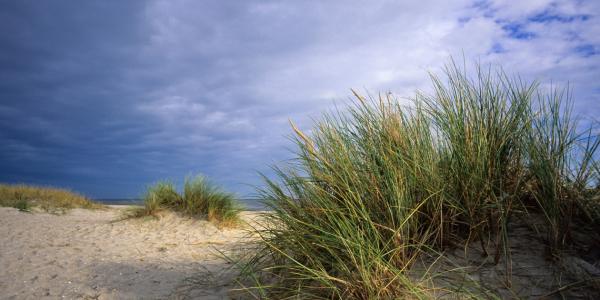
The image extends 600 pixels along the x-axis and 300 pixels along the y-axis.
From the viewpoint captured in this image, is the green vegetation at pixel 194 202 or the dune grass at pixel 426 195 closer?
the dune grass at pixel 426 195

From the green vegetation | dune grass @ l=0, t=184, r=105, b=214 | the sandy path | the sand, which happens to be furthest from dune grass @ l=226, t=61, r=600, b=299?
dune grass @ l=0, t=184, r=105, b=214

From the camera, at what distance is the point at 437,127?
96.7 inches

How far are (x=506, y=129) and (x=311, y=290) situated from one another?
1.81 metres

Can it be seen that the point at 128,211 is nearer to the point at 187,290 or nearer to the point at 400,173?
the point at 187,290

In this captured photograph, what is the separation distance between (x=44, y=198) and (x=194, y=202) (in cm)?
743

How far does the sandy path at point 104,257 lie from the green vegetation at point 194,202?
27 cm

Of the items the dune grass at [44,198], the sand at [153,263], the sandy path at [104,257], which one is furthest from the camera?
the dune grass at [44,198]

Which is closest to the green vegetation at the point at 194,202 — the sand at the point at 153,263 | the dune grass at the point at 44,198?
the sand at the point at 153,263

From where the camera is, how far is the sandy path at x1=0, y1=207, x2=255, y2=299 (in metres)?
2.97

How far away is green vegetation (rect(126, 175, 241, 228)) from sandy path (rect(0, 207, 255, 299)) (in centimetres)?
27

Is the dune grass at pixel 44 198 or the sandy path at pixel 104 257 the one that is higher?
the dune grass at pixel 44 198

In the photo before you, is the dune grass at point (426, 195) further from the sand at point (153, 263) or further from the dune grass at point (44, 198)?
the dune grass at point (44, 198)

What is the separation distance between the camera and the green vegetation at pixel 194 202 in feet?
22.3

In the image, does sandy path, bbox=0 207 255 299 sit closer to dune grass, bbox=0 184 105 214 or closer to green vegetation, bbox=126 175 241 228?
green vegetation, bbox=126 175 241 228
